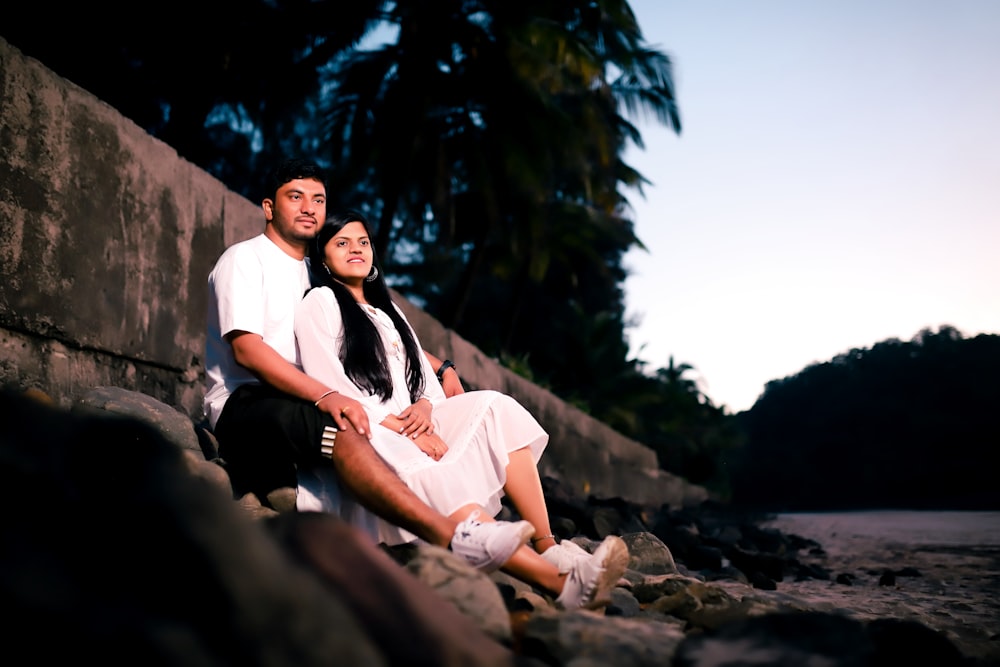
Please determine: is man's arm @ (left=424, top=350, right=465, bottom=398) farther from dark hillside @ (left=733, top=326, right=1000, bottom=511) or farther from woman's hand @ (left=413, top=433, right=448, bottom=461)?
dark hillside @ (left=733, top=326, right=1000, bottom=511)

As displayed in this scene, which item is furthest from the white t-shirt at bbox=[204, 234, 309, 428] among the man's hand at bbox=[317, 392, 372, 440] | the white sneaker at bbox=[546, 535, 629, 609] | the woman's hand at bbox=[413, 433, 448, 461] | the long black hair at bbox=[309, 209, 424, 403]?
the white sneaker at bbox=[546, 535, 629, 609]

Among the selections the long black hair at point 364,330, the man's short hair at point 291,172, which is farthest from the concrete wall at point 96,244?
the long black hair at point 364,330

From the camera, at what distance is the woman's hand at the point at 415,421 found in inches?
109

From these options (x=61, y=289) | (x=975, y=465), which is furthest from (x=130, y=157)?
(x=975, y=465)

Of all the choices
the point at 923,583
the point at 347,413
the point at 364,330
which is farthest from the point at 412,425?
the point at 923,583

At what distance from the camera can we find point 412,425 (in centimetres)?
277

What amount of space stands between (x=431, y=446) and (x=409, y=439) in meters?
0.08

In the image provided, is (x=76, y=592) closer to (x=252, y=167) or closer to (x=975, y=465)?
(x=252, y=167)

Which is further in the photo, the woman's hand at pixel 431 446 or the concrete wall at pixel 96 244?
the concrete wall at pixel 96 244

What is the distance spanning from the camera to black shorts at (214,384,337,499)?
2.61 m

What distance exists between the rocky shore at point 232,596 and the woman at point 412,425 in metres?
0.43

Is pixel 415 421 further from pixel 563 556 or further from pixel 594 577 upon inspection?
pixel 594 577

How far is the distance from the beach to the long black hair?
6.30ft

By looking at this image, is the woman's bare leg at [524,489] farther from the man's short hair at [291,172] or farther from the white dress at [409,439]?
the man's short hair at [291,172]
